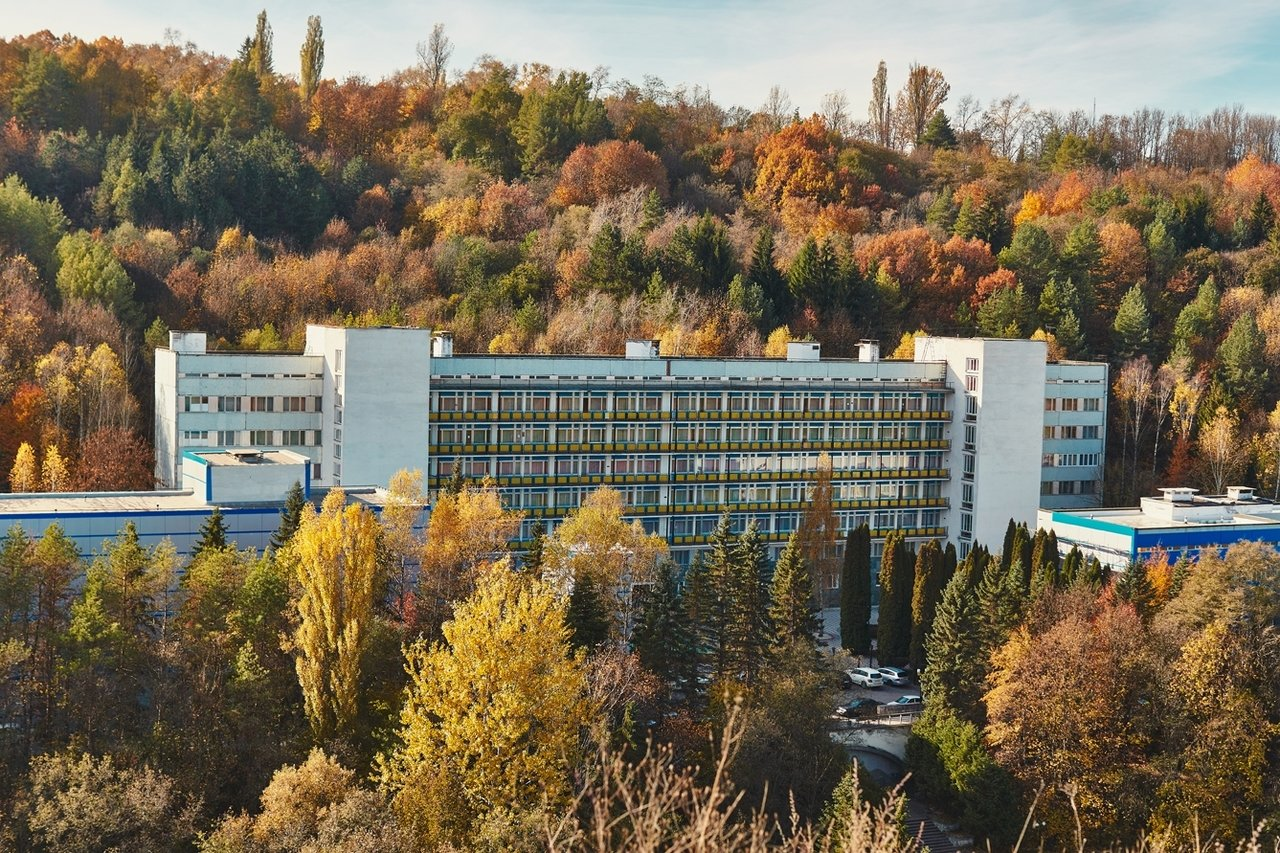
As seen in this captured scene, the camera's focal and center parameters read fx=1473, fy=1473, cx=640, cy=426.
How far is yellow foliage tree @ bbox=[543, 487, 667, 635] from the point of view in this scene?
39969mm

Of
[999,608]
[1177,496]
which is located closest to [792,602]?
[999,608]

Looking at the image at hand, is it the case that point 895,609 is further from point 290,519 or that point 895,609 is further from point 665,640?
point 290,519

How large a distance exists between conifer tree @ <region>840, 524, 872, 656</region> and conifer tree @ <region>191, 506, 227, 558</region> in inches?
812

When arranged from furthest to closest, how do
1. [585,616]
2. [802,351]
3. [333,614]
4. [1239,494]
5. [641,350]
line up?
[802,351]
[1239,494]
[641,350]
[585,616]
[333,614]

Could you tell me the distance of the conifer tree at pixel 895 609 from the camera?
47.1m

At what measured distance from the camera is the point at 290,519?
124 feet

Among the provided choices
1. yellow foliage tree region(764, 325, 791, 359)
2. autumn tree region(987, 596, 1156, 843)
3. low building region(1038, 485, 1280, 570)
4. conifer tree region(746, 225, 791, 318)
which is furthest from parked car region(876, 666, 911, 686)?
conifer tree region(746, 225, 791, 318)

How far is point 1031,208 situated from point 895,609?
160 feet

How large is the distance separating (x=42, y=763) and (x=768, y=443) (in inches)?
1240

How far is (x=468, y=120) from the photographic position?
291 feet

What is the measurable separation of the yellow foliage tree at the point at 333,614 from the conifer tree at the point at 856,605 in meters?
19.9

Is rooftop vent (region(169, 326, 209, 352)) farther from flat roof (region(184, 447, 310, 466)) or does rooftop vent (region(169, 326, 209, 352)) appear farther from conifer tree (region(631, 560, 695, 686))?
conifer tree (region(631, 560, 695, 686))

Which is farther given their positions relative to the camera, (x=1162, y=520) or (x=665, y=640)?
(x=1162, y=520)

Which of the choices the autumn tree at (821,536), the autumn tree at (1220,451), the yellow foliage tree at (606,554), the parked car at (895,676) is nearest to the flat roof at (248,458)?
the yellow foliage tree at (606,554)
